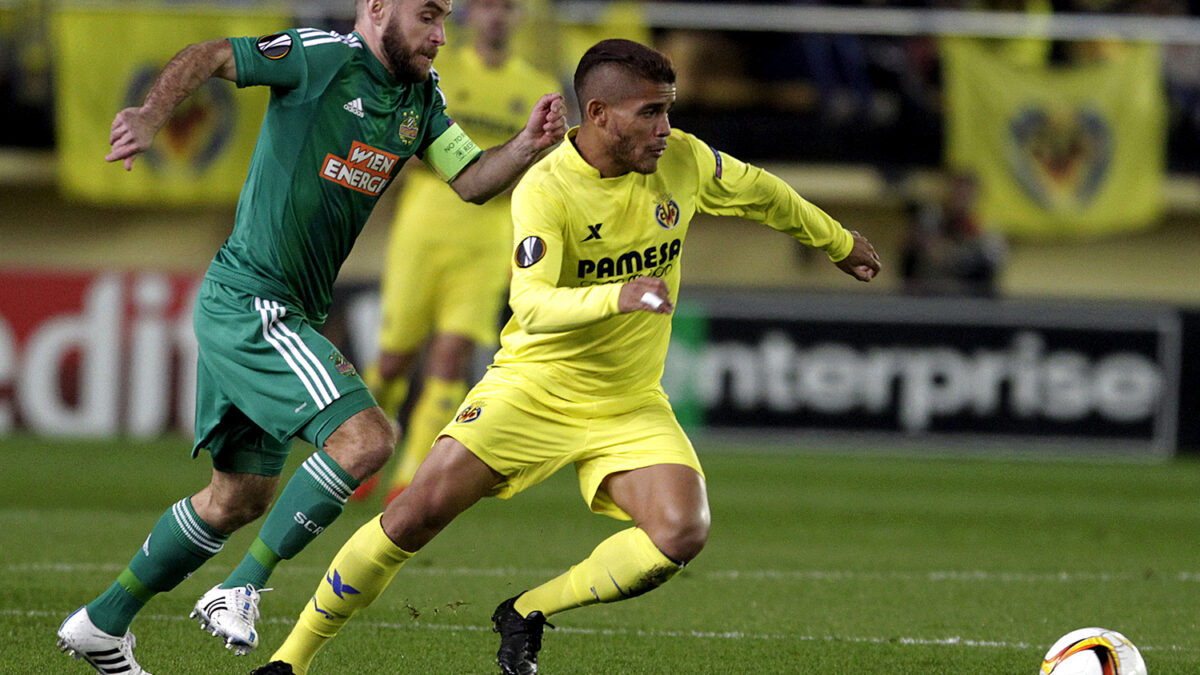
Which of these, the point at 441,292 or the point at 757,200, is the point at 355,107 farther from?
the point at 441,292

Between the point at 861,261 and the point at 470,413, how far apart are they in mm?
1337

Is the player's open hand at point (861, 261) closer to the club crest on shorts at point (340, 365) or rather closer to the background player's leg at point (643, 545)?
the background player's leg at point (643, 545)

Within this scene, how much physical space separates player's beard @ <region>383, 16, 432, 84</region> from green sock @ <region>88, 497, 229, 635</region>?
4.48 feet

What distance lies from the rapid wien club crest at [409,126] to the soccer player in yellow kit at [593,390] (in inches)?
16.3

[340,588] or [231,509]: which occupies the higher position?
[231,509]

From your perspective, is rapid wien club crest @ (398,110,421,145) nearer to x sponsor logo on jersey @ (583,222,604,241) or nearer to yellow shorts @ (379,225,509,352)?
x sponsor logo on jersey @ (583,222,604,241)

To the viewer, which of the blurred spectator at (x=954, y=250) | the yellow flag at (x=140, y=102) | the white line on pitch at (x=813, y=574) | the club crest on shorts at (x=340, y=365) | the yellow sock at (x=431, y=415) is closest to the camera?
the club crest on shorts at (x=340, y=365)

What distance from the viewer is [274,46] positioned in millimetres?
4500

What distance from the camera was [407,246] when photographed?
28.4ft

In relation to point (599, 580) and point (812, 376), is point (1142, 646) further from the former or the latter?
point (812, 376)

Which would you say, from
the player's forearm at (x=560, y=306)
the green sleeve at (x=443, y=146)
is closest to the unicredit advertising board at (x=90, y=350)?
the green sleeve at (x=443, y=146)

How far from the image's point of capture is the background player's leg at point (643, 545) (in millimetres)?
4500

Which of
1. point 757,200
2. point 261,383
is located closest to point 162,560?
point 261,383

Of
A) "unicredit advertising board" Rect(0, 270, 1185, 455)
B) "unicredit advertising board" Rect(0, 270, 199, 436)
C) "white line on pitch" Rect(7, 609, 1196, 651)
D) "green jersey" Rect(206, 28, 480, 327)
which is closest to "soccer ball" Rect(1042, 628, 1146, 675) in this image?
"white line on pitch" Rect(7, 609, 1196, 651)
